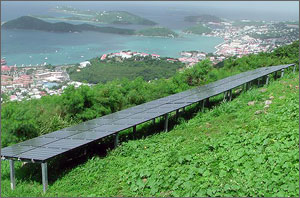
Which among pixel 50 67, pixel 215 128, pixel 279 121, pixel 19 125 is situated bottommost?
pixel 50 67

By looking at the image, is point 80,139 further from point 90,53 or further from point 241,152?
point 90,53

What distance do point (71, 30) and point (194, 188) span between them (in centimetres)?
8959

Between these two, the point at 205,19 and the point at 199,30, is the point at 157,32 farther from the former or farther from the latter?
the point at 205,19

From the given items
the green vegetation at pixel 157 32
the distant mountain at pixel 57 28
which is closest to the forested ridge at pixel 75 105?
the green vegetation at pixel 157 32

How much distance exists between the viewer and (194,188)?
5.67 meters

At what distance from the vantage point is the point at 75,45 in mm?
74875

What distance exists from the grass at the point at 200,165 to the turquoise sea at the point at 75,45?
170 ft

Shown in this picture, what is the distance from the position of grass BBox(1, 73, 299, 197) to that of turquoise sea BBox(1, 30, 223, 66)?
51.9 m

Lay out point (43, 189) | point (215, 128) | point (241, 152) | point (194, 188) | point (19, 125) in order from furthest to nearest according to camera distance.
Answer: point (19, 125) < point (215, 128) < point (43, 189) < point (241, 152) < point (194, 188)

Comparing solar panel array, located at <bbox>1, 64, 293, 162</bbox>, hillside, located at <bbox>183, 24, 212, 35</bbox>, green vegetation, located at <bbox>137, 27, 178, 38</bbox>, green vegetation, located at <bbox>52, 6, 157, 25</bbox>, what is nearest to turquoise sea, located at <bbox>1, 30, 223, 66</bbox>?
green vegetation, located at <bbox>137, 27, 178, 38</bbox>

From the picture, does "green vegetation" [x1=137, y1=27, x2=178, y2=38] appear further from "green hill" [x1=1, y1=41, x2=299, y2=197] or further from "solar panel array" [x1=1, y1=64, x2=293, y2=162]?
"solar panel array" [x1=1, y1=64, x2=293, y2=162]

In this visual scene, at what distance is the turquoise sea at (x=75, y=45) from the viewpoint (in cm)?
6247

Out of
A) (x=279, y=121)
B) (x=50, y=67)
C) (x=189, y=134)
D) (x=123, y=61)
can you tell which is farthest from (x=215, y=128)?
(x=50, y=67)

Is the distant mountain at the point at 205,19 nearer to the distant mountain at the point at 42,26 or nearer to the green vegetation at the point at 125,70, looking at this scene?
the distant mountain at the point at 42,26
